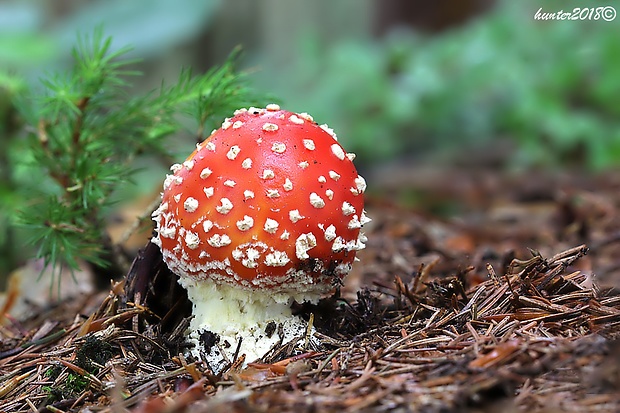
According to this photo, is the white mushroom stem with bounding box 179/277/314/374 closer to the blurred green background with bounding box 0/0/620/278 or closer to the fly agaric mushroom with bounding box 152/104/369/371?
the fly agaric mushroom with bounding box 152/104/369/371

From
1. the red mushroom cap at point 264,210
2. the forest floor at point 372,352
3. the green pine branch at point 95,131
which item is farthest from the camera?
the green pine branch at point 95,131

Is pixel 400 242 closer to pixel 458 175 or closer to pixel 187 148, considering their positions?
pixel 187 148

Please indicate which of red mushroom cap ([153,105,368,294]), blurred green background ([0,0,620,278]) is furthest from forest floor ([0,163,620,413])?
blurred green background ([0,0,620,278])

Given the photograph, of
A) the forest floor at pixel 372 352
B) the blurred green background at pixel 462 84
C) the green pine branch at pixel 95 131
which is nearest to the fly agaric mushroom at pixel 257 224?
the forest floor at pixel 372 352

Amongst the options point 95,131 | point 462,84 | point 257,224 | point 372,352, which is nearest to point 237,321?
point 257,224

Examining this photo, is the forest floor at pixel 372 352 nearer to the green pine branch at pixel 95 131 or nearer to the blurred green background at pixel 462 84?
the green pine branch at pixel 95 131

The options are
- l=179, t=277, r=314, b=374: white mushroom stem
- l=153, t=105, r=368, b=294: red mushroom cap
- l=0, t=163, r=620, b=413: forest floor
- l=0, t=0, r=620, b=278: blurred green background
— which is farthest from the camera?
l=0, t=0, r=620, b=278: blurred green background

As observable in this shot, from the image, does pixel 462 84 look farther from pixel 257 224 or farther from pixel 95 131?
pixel 257 224

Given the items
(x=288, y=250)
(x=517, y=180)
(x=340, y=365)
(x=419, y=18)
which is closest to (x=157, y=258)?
(x=288, y=250)
